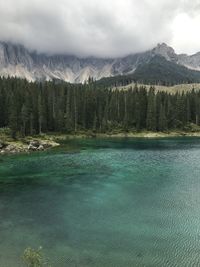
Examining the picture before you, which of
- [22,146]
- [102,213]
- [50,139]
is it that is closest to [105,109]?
[50,139]

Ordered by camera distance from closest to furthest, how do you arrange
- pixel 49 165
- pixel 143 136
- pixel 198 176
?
pixel 198 176 < pixel 49 165 < pixel 143 136

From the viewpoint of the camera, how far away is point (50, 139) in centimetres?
12525

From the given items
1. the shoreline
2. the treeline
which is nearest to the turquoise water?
the shoreline

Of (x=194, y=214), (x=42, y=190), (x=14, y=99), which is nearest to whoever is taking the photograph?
(x=194, y=214)

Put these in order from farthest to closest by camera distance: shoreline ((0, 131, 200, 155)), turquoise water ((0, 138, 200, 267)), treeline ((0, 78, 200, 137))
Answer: treeline ((0, 78, 200, 137)) < shoreline ((0, 131, 200, 155)) < turquoise water ((0, 138, 200, 267))

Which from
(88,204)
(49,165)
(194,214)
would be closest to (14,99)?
(49,165)

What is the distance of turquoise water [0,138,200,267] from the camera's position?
28062 mm

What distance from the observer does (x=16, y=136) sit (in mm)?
117250

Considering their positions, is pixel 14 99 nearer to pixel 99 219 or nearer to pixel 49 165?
pixel 49 165

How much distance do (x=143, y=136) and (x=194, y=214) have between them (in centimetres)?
11527

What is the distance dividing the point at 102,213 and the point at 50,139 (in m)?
88.4

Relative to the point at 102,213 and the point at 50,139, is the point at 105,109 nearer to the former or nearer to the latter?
the point at 50,139

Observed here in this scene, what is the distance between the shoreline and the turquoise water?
2616cm

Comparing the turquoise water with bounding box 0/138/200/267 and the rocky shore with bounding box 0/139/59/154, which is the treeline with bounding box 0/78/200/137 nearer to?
the rocky shore with bounding box 0/139/59/154
